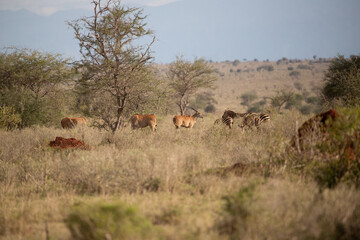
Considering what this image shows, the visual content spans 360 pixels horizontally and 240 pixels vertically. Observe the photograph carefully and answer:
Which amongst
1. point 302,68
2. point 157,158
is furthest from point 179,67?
point 302,68

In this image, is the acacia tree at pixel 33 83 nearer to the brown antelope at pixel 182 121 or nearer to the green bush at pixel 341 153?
the brown antelope at pixel 182 121

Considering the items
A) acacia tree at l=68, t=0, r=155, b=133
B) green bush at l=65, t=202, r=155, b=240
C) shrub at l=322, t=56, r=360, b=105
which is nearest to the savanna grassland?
green bush at l=65, t=202, r=155, b=240

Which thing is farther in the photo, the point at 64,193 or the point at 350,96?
the point at 350,96

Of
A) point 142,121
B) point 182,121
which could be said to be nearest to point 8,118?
point 142,121

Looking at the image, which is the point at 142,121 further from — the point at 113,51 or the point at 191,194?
the point at 191,194

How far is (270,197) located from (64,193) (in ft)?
13.8

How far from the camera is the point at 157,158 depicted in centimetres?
652

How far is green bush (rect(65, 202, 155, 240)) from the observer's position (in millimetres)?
3639

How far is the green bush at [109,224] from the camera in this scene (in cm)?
364

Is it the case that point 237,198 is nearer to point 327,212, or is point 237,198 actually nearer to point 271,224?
point 271,224

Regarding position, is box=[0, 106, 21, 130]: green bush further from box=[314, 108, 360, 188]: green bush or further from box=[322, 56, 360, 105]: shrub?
box=[322, 56, 360, 105]: shrub

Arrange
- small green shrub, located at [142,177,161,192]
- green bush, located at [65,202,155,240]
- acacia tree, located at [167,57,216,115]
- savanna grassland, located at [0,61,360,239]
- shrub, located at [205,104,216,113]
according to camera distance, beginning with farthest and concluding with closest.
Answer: shrub, located at [205,104,216,113], acacia tree, located at [167,57,216,115], small green shrub, located at [142,177,161,192], savanna grassland, located at [0,61,360,239], green bush, located at [65,202,155,240]

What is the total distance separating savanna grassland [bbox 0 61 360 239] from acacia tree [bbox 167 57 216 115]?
45.5 feet

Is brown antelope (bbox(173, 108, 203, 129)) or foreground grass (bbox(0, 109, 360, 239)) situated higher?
brown antelope (bbox(173, 108, 203, 129))
